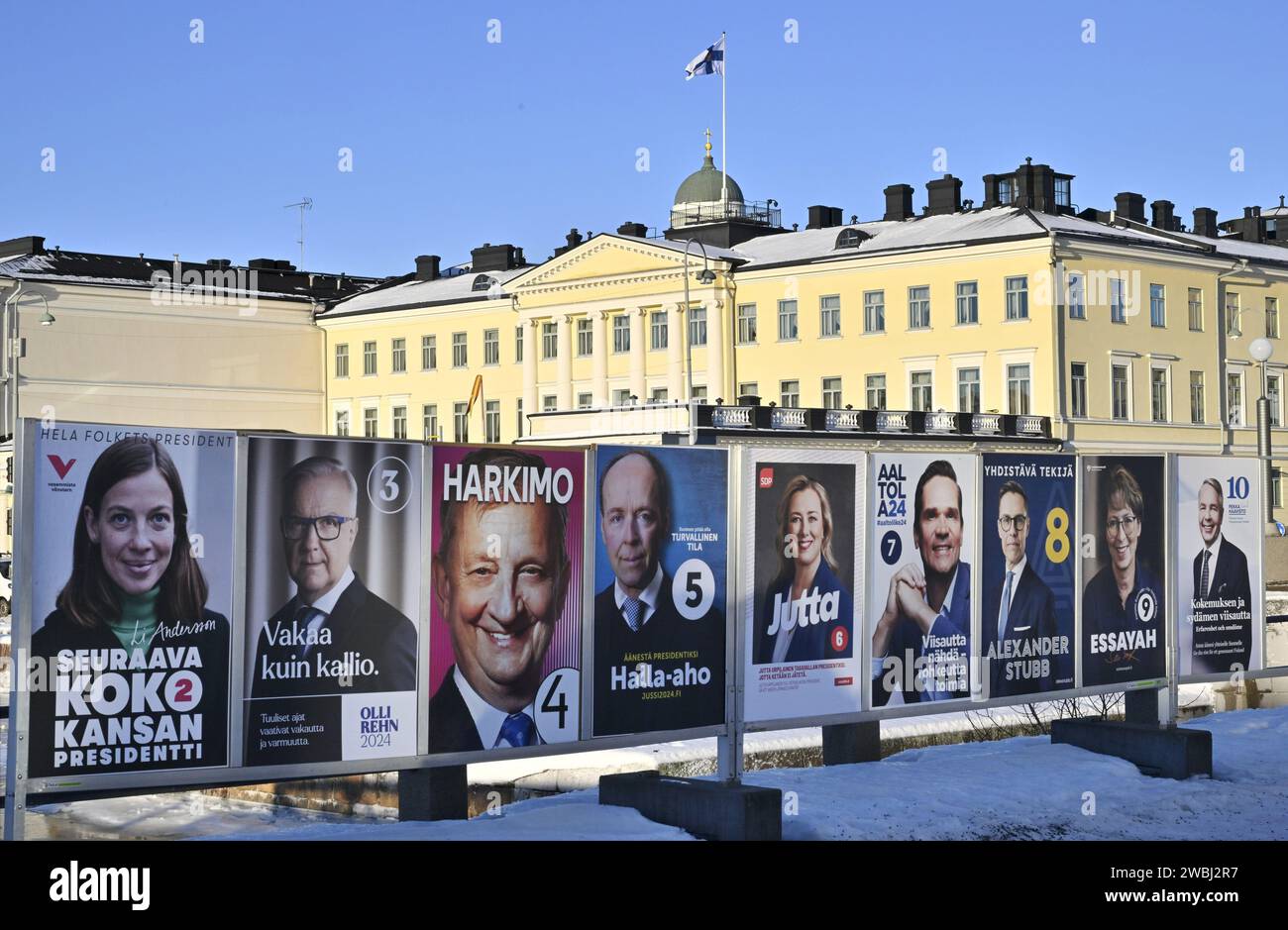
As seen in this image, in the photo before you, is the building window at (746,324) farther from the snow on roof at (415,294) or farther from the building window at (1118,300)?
the building window at (1118,300)

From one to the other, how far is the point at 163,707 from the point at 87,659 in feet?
1.74

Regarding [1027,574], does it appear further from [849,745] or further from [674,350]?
[674,350]

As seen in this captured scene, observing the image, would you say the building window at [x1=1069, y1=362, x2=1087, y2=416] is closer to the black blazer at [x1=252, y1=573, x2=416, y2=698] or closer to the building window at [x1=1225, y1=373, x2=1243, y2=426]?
the building window at [x1=1225, y1=373, x2=1243, y2=426]

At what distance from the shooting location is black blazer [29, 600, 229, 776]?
32.2 ft

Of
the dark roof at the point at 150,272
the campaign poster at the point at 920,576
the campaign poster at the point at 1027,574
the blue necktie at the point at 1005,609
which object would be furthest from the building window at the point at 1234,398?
the campaign poster at the point at 920,576

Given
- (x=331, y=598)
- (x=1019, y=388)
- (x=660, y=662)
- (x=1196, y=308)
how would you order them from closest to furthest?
(x=331, y=598) → (x=660, y=662) → (x=1019, y=388) → (x=1196, y=308)

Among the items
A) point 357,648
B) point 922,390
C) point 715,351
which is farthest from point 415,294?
point 357,648

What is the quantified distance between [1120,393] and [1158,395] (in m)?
2.31

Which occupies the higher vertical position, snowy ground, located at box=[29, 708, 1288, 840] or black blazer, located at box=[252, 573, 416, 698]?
black blazer, located at box=[252, 573, 416, 698]

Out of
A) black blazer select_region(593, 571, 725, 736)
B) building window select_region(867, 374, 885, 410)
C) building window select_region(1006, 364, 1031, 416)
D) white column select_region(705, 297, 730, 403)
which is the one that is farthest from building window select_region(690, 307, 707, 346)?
black blazer select_region(593, 571, 725, 736)

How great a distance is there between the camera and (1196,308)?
2810 inches

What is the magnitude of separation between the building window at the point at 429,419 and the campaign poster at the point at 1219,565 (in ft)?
234

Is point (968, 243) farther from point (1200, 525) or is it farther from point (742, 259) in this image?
point (1200, 525)

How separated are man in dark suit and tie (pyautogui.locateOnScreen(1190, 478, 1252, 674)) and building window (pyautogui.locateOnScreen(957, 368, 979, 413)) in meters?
51.7
